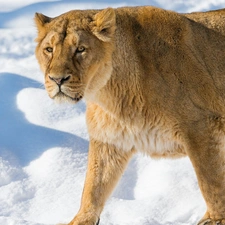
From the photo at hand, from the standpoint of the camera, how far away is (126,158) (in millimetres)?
4477

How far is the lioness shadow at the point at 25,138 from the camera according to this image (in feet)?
19.4

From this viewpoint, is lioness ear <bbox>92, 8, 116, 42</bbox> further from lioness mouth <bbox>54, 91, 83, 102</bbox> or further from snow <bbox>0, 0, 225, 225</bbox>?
snow <bbox>0, 0, 225, 225</bbox>

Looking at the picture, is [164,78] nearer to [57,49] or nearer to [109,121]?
[109,121]

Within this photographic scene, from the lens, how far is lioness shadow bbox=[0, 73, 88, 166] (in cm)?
592

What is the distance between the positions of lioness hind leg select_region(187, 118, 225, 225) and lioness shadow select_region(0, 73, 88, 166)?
2.02 metres

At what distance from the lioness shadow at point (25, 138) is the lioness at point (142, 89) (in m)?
1.54

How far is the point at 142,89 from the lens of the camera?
419 cm

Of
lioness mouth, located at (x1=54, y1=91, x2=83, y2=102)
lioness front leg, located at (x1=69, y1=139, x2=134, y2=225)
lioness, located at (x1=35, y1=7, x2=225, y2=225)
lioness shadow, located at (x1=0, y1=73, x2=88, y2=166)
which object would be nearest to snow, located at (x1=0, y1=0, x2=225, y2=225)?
lioness shadow, located at (x1=0, y1=73, x2=88, y2=166)

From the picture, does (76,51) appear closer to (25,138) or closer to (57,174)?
(57,174)

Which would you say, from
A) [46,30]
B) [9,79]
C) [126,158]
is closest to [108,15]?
[46,30]

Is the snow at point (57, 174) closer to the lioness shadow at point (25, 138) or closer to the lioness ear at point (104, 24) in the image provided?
the lioness shadow at point (25, 138)

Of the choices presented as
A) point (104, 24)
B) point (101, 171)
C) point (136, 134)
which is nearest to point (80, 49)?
point (104, 24)

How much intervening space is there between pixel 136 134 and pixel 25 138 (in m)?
2.03

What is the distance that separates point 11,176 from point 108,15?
79.5 inches
